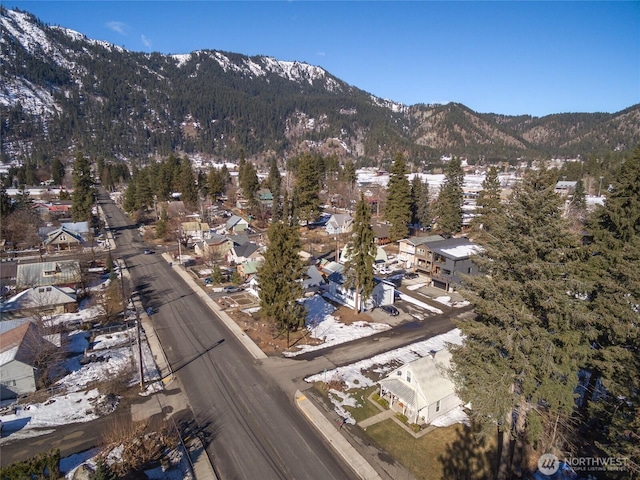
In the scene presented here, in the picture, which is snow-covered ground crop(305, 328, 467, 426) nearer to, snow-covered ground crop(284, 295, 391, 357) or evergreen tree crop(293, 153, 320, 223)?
snow-covered ground crop(284, 295, 391, 357)

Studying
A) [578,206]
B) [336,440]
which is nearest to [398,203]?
[578,206]

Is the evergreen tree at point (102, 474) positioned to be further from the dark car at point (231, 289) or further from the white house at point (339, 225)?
the white house at point (339, 225)

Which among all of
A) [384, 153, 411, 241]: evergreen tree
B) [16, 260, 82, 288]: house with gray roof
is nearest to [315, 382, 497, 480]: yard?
[16, 260, 82, 288]: house with gray roof

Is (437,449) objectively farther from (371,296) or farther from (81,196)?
(81,196)

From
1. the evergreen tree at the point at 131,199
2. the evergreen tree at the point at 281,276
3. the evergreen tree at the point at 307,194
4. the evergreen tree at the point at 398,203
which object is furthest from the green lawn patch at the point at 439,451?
the evergreen tree at the point at 131,199

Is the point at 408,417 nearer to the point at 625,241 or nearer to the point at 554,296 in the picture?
the point at 554,296

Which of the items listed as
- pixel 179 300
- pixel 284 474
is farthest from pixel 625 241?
pixel 179 300

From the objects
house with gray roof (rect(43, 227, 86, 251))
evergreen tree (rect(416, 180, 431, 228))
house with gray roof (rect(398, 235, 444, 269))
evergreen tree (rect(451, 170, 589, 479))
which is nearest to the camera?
evergreen tree (rect(451, 170, 589, 479))

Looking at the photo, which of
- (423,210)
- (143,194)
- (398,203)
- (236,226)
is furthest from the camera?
(143,194)
